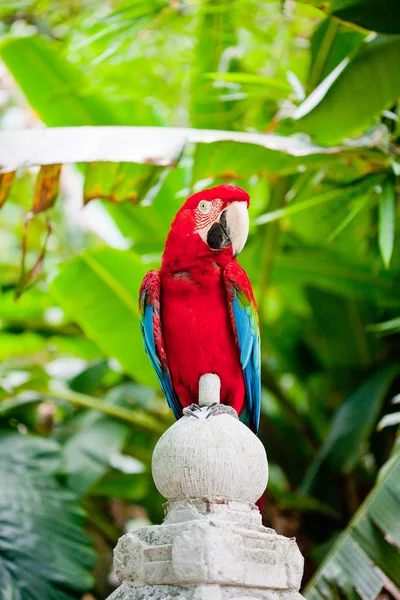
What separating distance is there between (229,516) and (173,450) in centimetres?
16

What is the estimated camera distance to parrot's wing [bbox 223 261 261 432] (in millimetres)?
1651

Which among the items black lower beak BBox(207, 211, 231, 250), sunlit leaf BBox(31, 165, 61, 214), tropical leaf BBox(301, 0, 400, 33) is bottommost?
sunlit leaf BBox(31, 165, 61, 214)

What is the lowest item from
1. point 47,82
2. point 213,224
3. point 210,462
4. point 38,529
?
point 38,529

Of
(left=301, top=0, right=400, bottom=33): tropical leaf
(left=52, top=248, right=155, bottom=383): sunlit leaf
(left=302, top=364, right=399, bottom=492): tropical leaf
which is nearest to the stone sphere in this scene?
(left=301, top=0, right=400, bottom=33): tropical leaf

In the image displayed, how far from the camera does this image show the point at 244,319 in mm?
1663

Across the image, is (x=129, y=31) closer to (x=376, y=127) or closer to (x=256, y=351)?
(x=376, y=127)

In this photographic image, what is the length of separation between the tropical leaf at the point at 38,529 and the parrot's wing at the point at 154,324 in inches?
39.5

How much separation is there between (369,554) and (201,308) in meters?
0.89

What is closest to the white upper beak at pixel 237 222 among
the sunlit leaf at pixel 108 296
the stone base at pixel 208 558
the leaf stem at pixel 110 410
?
the stone base at pixel 208 558

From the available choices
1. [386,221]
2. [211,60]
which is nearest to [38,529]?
[386,221]

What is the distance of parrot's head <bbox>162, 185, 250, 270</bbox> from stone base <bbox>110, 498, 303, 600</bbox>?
563 mm

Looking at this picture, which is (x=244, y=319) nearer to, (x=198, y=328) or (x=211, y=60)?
(x=198, y=328)

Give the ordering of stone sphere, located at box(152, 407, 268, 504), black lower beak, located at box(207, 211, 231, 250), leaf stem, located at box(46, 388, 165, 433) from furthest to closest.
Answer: leaf stem, located at box(46, 388, 165, 433) < black lower beak, located at box(207, 211, 231, 250) < stone sphere, located at box(152, 407, 268, 504)

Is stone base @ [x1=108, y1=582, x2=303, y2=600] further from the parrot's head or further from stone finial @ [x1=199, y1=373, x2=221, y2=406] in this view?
A: the parrot's head
